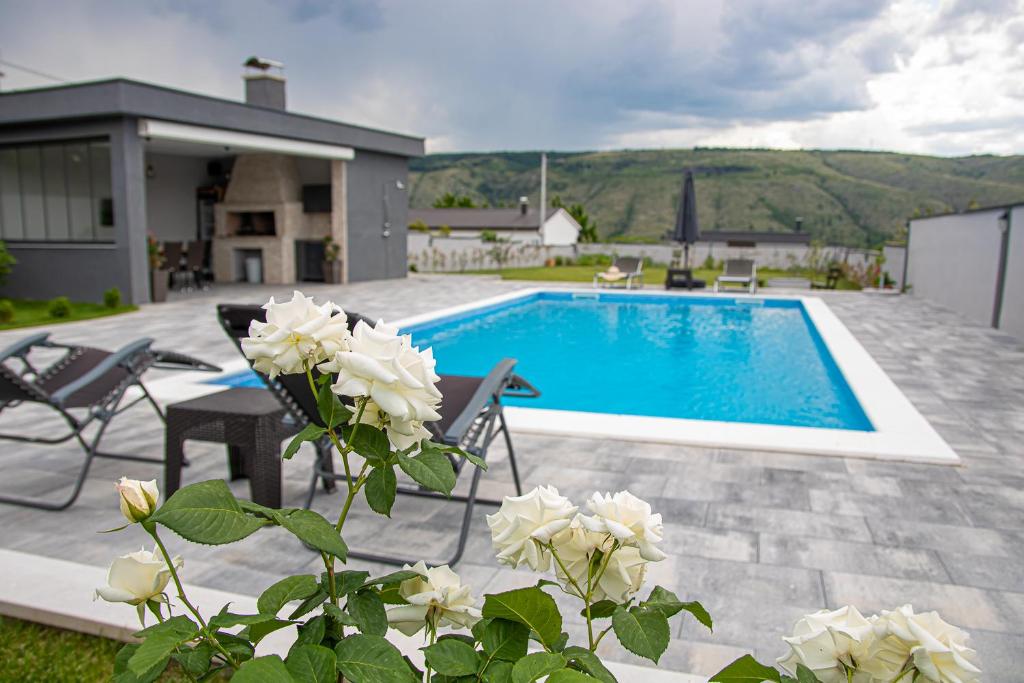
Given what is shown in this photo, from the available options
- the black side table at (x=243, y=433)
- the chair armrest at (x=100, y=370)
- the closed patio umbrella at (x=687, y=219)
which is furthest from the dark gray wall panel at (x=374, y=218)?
the black side table at (x=243, y=433)

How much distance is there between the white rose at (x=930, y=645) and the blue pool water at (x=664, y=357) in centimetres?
504

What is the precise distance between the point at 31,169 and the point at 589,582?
1538 centimetres

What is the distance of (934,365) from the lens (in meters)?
7.36

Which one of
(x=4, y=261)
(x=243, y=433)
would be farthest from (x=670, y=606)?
(x=4, y=261)

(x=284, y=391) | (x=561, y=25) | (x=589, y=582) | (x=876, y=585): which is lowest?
(x=876, y=585)

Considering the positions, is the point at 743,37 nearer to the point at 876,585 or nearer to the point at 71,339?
the point at 71,339

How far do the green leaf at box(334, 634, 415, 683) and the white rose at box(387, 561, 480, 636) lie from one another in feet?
0.33

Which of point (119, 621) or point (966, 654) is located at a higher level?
point (966, 654)

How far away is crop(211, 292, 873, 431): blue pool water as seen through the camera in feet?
22.2

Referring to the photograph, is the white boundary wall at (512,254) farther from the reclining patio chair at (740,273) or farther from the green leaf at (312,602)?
the green leaf at (312,602)

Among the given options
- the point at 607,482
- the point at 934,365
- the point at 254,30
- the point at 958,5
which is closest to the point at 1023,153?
the point at 958,5

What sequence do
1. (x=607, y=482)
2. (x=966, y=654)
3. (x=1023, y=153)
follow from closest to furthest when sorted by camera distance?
1. (x=966, y=654)
2. (x=607, y=482)
3. (x=1023, y=153)

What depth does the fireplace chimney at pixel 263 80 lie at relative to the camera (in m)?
16.2

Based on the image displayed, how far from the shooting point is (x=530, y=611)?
3.14ft
